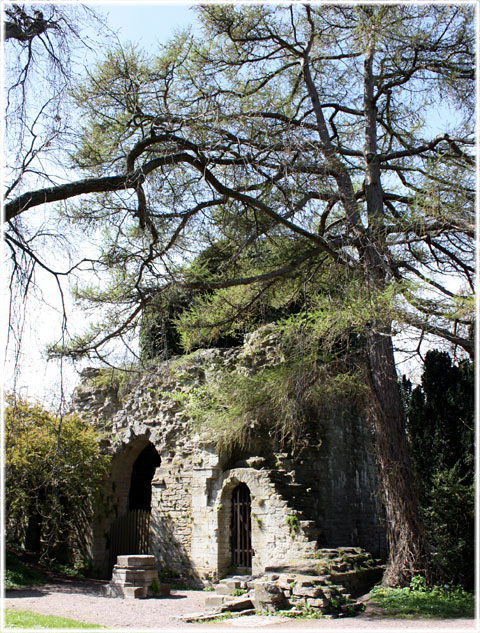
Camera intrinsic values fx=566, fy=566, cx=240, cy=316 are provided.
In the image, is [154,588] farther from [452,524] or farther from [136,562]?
[452,524]

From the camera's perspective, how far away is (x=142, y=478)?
16.3m

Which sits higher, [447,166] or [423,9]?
[423,9]

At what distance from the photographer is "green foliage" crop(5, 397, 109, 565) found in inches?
520

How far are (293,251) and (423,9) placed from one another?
482cm

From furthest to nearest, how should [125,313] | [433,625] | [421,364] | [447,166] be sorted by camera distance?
[421,364]
[447,166]
[125,313]
[433,625]

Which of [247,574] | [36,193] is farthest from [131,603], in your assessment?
[36,193]

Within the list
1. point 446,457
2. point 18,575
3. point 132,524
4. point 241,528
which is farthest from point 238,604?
point 132,524

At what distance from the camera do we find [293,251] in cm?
1031

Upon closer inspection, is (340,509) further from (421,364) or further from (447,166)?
(447,166)

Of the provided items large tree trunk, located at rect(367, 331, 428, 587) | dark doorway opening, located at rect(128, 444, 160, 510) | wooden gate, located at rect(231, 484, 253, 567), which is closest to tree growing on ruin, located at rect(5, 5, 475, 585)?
large tree trunk, located at rect(367, 331, 428, 587)

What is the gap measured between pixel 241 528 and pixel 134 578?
2.59m

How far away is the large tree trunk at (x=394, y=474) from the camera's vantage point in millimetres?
8945

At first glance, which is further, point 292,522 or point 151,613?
point 292,522

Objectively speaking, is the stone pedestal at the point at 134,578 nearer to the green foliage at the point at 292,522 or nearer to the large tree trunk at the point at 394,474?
the green foliage at the point at 292,522
